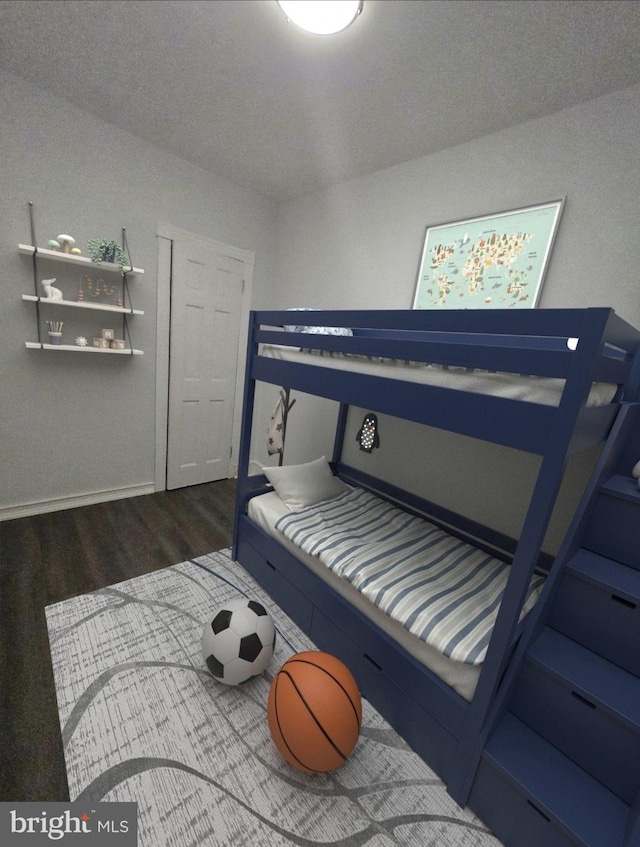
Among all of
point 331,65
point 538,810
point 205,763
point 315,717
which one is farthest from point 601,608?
point 331,65

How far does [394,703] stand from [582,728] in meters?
0.61

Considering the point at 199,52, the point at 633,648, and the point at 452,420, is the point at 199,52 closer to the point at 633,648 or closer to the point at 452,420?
the point at 452,420

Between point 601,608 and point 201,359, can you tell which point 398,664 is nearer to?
point 601,608

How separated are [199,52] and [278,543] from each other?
93.9 inches

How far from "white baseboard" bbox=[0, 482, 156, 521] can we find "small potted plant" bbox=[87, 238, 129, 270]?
1763 millimetres

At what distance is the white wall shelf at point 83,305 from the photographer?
2.13 m

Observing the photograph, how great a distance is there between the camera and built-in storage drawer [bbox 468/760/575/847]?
95cm

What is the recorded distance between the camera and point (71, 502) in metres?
2.65

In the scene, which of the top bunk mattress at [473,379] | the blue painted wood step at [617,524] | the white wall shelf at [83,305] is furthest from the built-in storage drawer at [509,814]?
the white wall shelf at [83,305]

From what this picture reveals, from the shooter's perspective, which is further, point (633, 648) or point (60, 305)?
point (60, 305)

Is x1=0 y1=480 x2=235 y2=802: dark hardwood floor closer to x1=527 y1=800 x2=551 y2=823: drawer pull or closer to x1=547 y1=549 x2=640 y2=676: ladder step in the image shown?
x1=527 y1=800 x2=551 y2=823: drawer pull

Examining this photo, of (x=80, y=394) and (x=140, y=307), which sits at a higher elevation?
(x=140, y=307)

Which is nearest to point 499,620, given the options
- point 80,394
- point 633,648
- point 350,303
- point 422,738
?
point 633,648

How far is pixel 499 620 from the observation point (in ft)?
3.37
